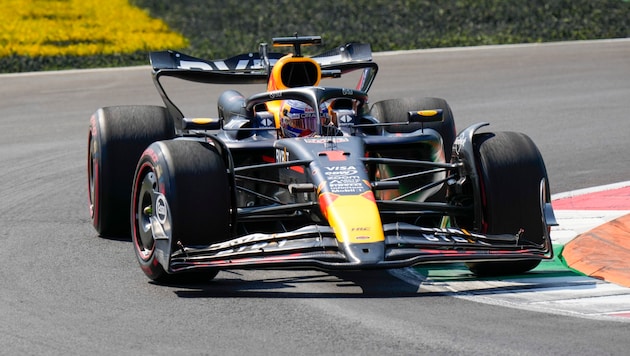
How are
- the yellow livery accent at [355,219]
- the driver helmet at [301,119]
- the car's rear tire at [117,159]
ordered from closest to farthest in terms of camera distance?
the yellow livery accent at [355,219], the driver helmet at [301,119], the car's rear tire at [117,159]

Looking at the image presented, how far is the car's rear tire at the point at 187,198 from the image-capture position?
8.18 meters

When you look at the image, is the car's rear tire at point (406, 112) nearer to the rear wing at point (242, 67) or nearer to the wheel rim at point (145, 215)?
the rear wing at point (242, 67)

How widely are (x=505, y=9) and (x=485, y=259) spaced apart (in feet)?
65.1

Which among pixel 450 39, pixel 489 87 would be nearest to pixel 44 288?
pixel 489 87

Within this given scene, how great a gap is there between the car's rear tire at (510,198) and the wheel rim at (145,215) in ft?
7.23

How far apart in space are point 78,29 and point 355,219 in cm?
1882

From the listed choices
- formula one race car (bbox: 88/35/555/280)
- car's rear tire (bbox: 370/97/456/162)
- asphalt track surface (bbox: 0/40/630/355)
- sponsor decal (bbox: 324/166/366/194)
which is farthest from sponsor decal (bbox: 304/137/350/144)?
car's rear tire (bbox: 370/97/456/162)

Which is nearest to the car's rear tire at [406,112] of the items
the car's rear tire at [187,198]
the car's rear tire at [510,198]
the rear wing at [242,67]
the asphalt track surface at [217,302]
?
the rear wing at [242,67]

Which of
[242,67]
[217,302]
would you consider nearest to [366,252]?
[217,302]

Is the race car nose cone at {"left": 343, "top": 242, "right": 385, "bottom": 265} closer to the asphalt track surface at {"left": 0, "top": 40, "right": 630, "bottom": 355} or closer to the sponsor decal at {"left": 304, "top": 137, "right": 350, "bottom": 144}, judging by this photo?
the asphalt track surface at {"left": 0, "top": 40, "right": 630, "bottom": 355}

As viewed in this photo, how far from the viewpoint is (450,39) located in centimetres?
2491

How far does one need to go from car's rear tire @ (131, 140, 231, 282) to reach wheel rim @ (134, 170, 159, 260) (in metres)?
0.02

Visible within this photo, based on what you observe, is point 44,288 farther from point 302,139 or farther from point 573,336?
point 573,336

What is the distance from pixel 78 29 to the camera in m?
25.8
